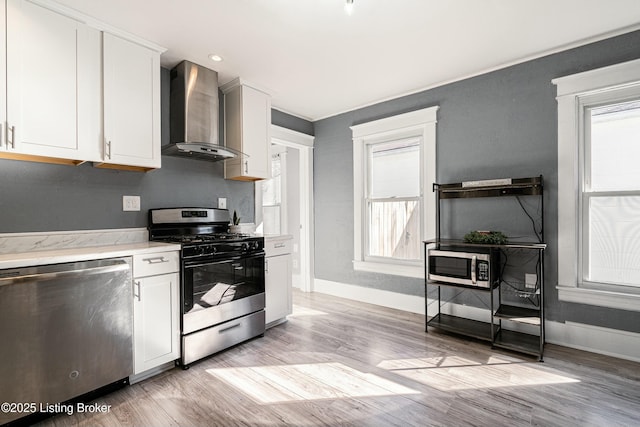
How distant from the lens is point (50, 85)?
2.00 m

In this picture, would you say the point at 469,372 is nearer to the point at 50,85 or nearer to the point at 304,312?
the point at 304,312

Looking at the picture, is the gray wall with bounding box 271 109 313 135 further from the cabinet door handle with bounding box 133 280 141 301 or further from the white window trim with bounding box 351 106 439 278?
the cabinet door handle with bounding box 133 280 141 301

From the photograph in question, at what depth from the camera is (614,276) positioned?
250cm

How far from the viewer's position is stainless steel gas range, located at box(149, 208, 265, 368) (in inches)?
91.6

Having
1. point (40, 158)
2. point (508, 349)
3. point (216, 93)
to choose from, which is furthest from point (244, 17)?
point (508, 349)

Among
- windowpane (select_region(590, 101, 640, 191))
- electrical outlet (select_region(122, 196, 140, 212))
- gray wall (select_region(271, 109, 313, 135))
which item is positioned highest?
gray wall (select_region(271, 109, 313, 135))

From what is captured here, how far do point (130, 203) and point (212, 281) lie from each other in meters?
0.98

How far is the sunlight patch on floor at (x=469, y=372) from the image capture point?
2084mm

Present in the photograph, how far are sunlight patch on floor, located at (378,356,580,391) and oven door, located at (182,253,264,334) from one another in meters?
1.28

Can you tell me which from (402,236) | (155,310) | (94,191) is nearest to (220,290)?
(155,310)

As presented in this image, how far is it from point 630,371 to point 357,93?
347 centimetres

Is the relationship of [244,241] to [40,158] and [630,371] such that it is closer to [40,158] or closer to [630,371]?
[40,158]

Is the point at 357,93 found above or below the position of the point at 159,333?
above

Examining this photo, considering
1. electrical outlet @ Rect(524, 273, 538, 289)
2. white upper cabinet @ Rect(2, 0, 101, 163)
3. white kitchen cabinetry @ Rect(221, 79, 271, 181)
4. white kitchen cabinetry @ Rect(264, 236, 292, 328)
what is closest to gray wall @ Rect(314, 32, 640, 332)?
electrical outlet @ Rect(524, 273, 538, 289)
